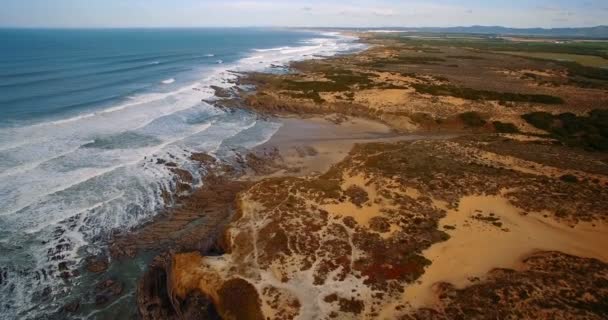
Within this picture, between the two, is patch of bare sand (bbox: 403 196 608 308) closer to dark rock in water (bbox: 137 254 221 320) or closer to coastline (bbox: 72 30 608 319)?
coastline (bbox: 72 30 608 319)

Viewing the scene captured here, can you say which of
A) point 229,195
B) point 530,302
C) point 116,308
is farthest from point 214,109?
point 530,302

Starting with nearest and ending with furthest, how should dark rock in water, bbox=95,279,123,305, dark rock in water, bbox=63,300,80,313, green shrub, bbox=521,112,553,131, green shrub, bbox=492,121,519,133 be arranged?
dark rock in water, bbox=63,300,80,313 < dark rock in water, bbox=95,279,123,305 < green shrub, bbox=521,112,553,131 < green shrub, bbox=492,121,519,133

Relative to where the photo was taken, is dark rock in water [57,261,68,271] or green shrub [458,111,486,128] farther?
green shrub [458,111,486,128]

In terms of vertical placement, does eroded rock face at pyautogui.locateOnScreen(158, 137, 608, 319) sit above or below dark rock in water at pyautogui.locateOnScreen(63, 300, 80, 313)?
above

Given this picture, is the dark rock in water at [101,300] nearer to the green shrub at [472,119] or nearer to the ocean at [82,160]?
the ocean at [82,160]

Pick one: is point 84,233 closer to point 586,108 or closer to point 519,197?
point 519,197

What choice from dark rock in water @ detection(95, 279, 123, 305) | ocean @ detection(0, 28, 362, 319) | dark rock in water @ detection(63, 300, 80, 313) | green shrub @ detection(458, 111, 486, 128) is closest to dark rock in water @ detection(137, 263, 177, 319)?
ocean @ detection(0, 28, 362, 319)
